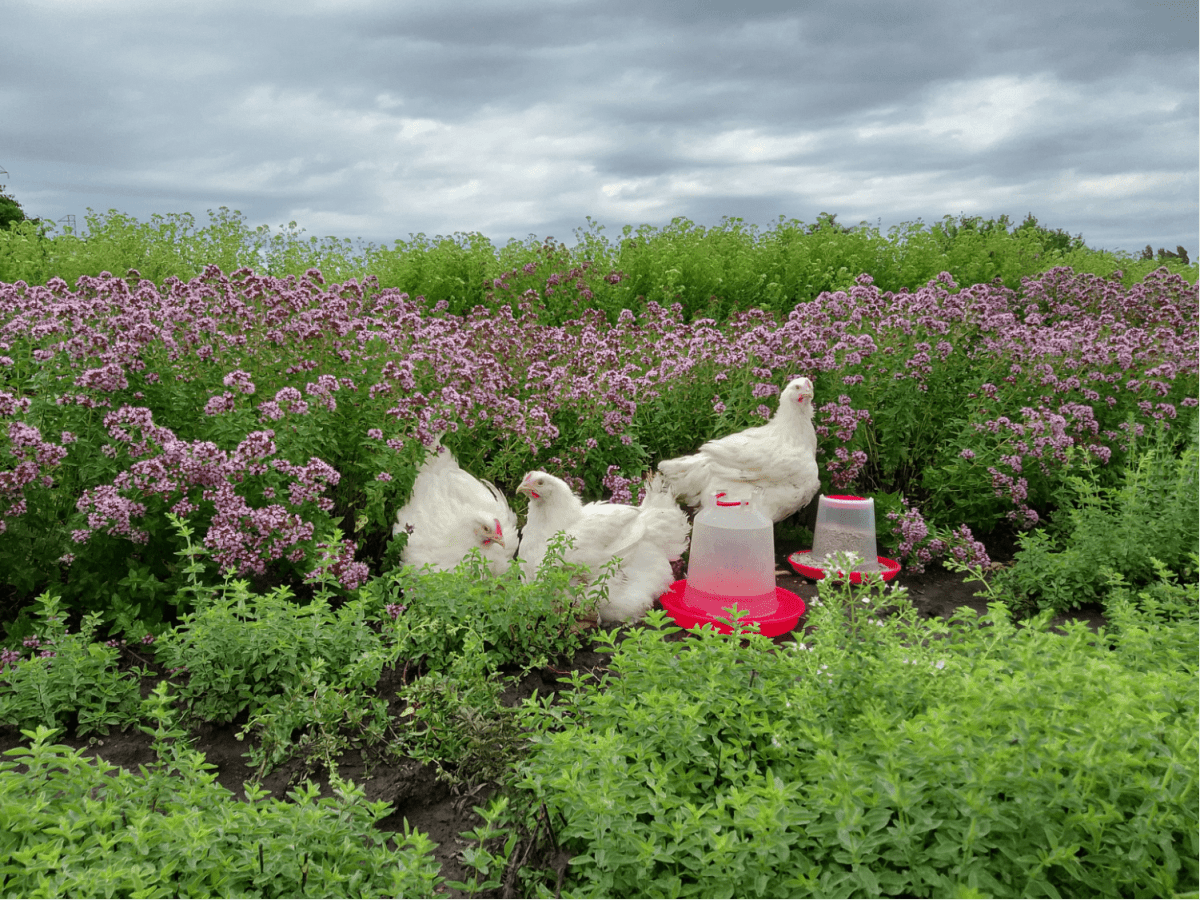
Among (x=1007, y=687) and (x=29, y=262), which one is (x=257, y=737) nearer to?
(x=1007, y=687)

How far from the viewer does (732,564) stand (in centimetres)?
427

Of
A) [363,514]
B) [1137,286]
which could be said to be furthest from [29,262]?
[1137,286]

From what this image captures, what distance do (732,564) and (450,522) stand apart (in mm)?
1497

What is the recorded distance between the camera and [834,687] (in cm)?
229

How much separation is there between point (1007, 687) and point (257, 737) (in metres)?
2.56

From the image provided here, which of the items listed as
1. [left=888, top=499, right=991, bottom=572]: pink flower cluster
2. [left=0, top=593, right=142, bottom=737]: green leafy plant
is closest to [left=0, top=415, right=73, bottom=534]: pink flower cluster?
[left=0, top=593, right=142, bottom=737]: green leafy plant

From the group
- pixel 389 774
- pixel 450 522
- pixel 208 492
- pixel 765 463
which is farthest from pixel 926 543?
pixel 208 492

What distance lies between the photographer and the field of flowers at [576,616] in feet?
5.89

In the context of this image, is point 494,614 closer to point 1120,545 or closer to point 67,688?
point 67,688

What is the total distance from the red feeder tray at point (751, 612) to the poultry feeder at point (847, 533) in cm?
62

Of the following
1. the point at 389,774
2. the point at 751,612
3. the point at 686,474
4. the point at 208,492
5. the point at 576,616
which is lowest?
the point at 389,774

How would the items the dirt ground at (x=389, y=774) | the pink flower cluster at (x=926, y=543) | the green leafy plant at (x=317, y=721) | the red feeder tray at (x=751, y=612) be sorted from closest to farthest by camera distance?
the dirt ground at (x=389, y=774) → the green leafy plant at (x=317, y=721) → the red feeder tray at (x=751, y=612) → the pink flower cluster at (x=926, y=543)

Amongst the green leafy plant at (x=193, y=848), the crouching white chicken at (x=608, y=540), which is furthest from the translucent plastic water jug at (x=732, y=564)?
the green leafy plant at (x=193, y=848)

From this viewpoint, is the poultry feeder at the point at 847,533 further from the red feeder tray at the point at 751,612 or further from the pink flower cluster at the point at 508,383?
the red feeder tray at the point at 751,612
